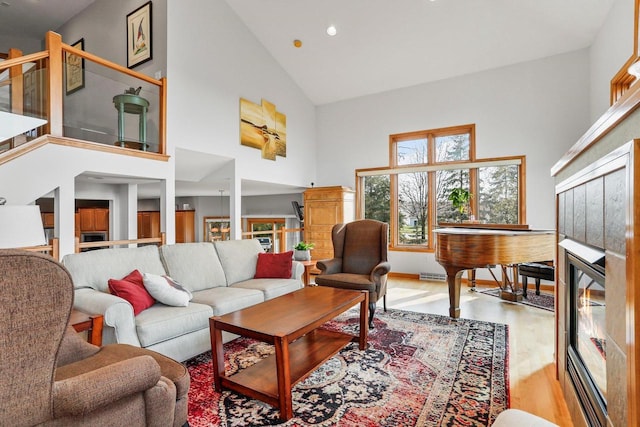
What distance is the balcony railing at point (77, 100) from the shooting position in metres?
2.95

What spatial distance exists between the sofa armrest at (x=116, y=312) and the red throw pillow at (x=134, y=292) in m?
0.12

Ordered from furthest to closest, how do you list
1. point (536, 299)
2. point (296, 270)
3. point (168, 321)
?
point (536, 299), point (296, 270), point (168, 321)

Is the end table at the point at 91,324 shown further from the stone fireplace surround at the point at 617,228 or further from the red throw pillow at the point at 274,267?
the stone fireplace surround at the point at 617,228

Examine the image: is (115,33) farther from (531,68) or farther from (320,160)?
(531,68)

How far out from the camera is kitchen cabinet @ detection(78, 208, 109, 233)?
7.11 metres

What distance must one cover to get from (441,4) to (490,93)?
183cm

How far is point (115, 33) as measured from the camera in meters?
5.12

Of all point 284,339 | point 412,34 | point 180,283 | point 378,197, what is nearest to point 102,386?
point 284,339

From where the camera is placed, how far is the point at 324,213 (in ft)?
20.9

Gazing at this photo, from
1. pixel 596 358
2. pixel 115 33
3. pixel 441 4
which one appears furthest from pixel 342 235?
pixel 115 33

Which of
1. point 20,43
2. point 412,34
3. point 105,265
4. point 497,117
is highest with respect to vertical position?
point 20,43

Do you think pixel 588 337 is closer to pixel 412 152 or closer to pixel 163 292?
pixel 163 292

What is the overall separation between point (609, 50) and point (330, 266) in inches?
171

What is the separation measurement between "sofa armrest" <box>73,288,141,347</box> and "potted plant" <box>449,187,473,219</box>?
194 inches
